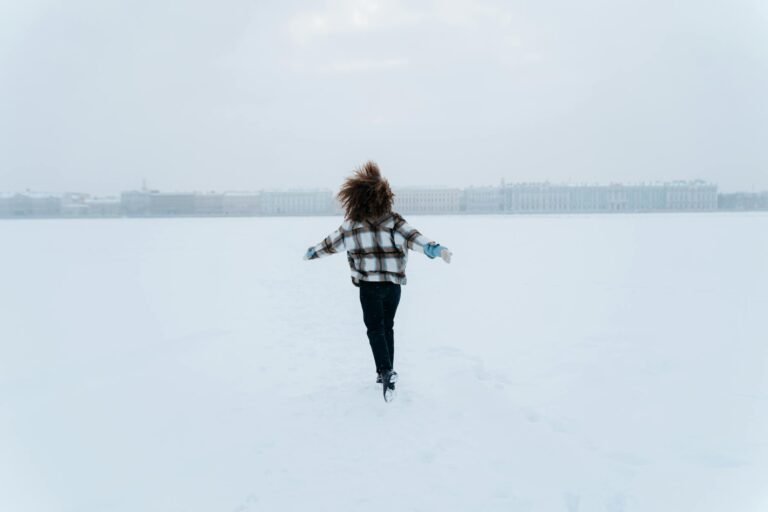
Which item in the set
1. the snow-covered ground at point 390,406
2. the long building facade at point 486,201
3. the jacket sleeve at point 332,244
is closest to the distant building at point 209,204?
the long building facade at point 486,201

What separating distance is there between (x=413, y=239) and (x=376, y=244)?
25cm

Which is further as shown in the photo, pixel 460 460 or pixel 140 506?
pixel 460 460

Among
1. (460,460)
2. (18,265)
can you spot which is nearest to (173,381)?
(460,460)

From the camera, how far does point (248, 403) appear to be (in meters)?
3.80

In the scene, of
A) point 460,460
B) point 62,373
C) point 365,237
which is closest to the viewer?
point 460,460

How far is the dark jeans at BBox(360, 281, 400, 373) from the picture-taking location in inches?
148

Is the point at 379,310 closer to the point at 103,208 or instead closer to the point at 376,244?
the point at 376,244

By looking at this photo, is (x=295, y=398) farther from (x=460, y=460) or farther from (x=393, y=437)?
(x=460, y=460)

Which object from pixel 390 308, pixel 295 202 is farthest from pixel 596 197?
pixel 390 308

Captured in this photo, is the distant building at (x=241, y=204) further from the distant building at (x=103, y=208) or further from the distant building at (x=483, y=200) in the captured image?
the distant building at (x=483, y=200)

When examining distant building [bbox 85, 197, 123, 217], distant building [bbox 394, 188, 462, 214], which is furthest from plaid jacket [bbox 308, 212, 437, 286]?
distant building [bbox 85, 197, 123, 217]

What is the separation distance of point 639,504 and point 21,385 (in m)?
4.31

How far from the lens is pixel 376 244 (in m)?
3.67

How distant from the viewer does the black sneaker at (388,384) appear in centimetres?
379
